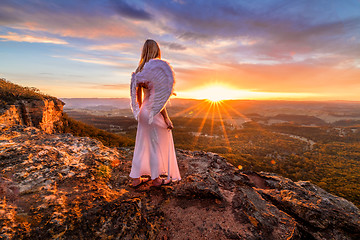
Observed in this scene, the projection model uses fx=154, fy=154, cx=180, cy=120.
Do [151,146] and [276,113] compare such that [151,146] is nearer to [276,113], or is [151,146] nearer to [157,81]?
[157,81]

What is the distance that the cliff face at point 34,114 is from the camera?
21.5ft

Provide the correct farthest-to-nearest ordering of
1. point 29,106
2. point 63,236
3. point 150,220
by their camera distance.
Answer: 1. point 29,106
2. point 150,220
3. point 63,236

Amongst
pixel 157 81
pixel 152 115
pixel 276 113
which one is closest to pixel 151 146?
pixel 152 115

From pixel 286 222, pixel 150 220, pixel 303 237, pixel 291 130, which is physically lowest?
pixel 291 130

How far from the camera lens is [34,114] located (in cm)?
802

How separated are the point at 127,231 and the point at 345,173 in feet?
85.5

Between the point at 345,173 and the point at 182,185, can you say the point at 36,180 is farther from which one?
the point at 345,173

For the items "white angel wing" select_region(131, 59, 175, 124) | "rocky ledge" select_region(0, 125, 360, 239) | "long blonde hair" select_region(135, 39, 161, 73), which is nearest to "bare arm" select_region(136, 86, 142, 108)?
"white angel wing" select_region(131, 59, 175, 124)

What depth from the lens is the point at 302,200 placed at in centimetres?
430

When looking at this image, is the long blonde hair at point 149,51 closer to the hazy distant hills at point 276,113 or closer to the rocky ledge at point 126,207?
the rocky ledge at point 126,207

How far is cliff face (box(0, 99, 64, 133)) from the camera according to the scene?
21.5 ft

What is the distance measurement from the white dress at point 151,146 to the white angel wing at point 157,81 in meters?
0.11

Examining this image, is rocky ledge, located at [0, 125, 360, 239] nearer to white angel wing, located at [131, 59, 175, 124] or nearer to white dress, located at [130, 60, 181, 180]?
white dress, located at [130, 60, 181, 180]

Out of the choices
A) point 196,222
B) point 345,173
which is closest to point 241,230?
point 196,222
